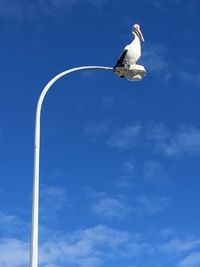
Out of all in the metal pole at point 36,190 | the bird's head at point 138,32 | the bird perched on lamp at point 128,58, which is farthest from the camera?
the bird's head at point 138,32

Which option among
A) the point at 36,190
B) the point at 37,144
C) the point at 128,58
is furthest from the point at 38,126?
the point at 128,58

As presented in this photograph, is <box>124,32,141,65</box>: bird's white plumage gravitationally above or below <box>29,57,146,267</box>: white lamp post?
above

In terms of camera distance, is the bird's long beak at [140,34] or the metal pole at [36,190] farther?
the bird's long beak at [140,34]

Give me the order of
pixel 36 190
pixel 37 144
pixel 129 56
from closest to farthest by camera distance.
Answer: pixel 36 190
pixel 37 144
pixel 129 56

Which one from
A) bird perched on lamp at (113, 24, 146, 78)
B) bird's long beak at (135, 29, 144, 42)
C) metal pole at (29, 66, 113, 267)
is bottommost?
metal pole at (29, 66, 113, 267)

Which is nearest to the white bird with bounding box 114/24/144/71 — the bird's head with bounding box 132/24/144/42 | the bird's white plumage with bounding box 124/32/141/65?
the bird's white plumage with bounding box 124/32/141/65

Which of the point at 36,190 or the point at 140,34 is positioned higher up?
the point at 140,34

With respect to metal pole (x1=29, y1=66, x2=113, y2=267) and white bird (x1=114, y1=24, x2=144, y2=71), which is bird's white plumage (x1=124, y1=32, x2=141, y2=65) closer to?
white bird (x1=114, y1=24, x2=144, y2=71)

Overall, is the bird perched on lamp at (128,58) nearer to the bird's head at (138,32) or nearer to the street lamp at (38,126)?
the street lamp at (38,126)

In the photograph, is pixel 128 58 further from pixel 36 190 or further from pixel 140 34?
pixel 36 190

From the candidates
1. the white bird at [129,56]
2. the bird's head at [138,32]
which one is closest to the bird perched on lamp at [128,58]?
the white bird at [129,56]

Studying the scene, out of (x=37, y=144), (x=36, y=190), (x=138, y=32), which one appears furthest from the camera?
(x=138, y=32)

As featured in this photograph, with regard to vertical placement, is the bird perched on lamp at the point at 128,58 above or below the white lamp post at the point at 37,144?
above

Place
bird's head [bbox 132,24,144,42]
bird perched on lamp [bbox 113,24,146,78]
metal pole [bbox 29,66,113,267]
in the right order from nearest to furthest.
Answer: metal pole [bbox 29,66,113,267] → bird perched on lamp [bbox 113,24,146,78] → bird's head [bbox 132,24,144,42]
